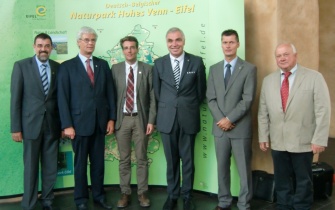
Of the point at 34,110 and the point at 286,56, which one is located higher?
the point at 286,56

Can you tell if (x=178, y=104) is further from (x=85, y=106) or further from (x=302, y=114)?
(x=302, y=114)

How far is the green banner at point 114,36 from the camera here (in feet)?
13.4

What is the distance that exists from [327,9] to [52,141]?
20.1ft

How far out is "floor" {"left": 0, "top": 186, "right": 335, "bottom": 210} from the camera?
155 inches

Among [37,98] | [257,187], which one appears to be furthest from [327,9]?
[37,98]

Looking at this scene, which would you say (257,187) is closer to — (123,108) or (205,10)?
(123,108)

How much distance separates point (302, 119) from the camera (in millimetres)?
3344

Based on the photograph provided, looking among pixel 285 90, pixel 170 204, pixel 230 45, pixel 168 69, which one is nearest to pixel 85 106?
pixel 168 69

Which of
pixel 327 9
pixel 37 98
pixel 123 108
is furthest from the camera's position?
pixel 327 9

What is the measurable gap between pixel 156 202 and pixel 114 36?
2.13m

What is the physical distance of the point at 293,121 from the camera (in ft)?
11.1

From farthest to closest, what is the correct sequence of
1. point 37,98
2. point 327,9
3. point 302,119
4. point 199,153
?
point 327,9 < point 199,153 < point 37,98 < point 302,119

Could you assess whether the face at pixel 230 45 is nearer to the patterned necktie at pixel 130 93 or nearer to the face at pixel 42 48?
the patterned necktie at pixel 130 93

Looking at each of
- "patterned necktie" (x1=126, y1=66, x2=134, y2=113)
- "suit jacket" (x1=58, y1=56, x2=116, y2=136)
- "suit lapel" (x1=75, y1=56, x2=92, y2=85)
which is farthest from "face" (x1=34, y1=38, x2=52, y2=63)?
"patterned necktie" (x1=126, y1=66, x2=134, y2=113)
